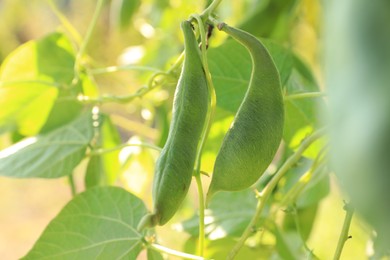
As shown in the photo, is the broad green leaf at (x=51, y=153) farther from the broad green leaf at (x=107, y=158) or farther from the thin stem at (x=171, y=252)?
the thin stem at (x=171, y=252)

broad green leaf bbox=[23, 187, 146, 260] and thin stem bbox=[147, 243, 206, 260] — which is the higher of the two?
broad green leaf bbox=[23, 187, 146, 260]

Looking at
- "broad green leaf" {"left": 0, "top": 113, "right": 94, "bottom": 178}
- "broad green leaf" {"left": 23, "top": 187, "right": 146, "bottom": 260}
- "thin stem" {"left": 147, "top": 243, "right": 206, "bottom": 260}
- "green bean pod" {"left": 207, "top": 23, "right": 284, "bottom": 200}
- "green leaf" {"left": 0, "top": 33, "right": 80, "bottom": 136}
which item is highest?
"green leaf" {"left": 0, "top": 33, "right": 80, "bottom": 136}

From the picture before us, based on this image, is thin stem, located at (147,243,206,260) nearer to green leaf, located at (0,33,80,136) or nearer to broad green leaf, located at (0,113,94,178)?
broad green leaf, located at (0,113,94,178)

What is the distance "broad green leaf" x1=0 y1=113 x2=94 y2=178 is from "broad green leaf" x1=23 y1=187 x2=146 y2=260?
0.21 ft

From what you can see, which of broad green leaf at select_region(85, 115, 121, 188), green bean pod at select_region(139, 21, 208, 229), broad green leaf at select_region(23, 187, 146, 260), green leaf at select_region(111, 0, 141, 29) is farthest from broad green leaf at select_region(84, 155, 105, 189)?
green bean pod at select_region(139, 21, 208, 229)

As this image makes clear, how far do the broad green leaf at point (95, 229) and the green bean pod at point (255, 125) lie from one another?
0.55 feet

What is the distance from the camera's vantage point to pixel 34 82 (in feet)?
2.35

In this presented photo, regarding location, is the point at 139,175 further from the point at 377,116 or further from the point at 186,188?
the point at 377,116

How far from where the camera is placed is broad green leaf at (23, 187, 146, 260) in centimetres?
53

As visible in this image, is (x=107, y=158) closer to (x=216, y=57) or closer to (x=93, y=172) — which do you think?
(x=93, y=172)

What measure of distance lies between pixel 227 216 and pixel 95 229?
0.52 feet

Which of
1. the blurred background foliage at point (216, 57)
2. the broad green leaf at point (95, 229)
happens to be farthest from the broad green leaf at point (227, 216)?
the broad green leaf at point (95, 229)

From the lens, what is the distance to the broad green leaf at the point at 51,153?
60 centimetres

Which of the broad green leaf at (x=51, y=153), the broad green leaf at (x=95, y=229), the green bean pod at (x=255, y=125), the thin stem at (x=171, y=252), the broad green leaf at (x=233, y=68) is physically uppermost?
the broad green leaf at (x=233, y=68)
